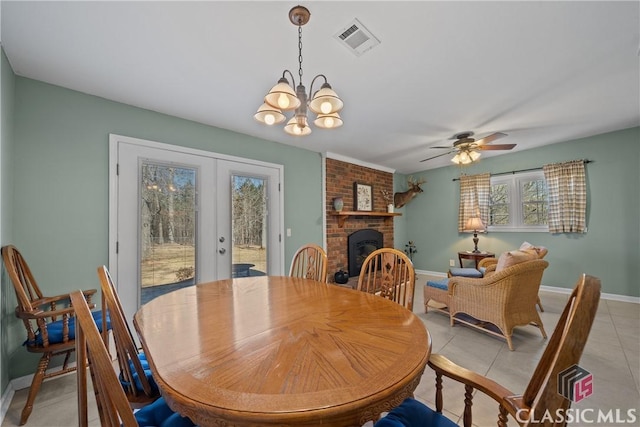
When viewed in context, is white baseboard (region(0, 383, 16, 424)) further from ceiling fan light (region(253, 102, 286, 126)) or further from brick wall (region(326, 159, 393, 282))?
brick wall (region(326, 159, 393, 282))

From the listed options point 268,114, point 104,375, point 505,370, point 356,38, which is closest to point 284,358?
point 104,375

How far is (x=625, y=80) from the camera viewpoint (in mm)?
2314

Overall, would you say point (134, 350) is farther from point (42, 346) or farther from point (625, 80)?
point (625, 80)

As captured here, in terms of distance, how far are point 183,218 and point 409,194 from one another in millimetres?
4627

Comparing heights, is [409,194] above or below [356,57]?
below

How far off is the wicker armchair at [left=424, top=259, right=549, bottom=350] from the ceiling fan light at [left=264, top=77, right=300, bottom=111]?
7.72 feet

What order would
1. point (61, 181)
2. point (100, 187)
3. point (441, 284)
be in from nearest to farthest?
1. point (61, 181)
2. point (100, 187)
3. point (441, 284)

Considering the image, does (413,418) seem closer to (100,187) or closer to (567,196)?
(100,187)

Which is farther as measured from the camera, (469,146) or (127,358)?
(469,146)

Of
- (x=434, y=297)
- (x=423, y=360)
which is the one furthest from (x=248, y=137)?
(x=423, y=360)

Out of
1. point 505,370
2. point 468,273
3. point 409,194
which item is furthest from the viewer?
point 409,194

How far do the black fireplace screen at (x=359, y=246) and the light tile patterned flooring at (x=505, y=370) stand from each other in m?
1.81

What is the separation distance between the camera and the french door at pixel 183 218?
2529 millimetres

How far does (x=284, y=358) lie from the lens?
0.89 m
